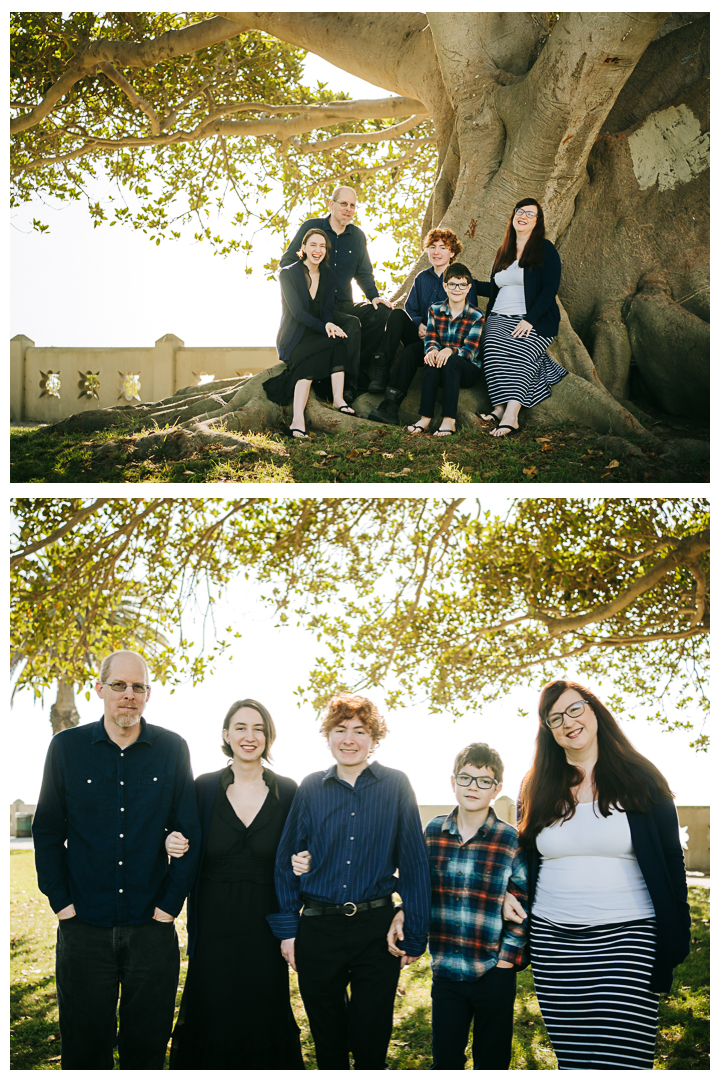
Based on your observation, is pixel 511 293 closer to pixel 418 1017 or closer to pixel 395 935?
pixel 395 935

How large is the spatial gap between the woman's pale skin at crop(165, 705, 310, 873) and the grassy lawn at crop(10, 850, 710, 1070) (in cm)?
236

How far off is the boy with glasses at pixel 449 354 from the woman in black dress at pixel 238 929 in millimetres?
2848

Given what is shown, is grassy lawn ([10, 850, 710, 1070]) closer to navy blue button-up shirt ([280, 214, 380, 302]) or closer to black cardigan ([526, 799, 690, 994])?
black cardigan ([526, 799, 690, 994])

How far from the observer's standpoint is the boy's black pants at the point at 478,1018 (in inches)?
137

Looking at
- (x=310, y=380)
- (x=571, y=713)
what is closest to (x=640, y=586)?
(x=310, y=380)

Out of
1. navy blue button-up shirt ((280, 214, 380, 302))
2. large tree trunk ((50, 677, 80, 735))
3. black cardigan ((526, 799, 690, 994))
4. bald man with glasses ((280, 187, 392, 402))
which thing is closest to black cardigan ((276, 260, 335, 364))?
bald man with glasses ((280, 187, 392, 402))

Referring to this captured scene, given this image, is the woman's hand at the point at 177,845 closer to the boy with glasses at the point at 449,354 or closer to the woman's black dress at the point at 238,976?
the woman's black dress at the point at 238,976

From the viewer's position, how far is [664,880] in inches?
136

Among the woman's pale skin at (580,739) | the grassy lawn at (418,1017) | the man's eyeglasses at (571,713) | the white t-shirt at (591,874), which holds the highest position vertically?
the man's eyeglasses at (571,713)

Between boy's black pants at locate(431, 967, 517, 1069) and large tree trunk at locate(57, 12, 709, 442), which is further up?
large tree trunk at locate(57, 12, 709, 442)

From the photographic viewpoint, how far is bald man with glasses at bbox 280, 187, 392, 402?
5965 mm

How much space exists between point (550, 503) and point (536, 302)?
79.7 inches

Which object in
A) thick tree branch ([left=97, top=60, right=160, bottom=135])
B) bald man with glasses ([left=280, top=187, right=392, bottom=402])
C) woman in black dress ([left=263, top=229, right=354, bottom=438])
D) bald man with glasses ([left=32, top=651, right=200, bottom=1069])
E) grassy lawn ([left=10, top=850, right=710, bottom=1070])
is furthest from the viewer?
thick tree branch ([left=97, top=60, right=160, bottom=135])

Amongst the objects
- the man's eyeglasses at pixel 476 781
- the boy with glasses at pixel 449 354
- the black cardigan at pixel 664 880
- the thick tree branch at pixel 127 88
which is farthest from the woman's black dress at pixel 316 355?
the thick tree branch at pixel 127 88
